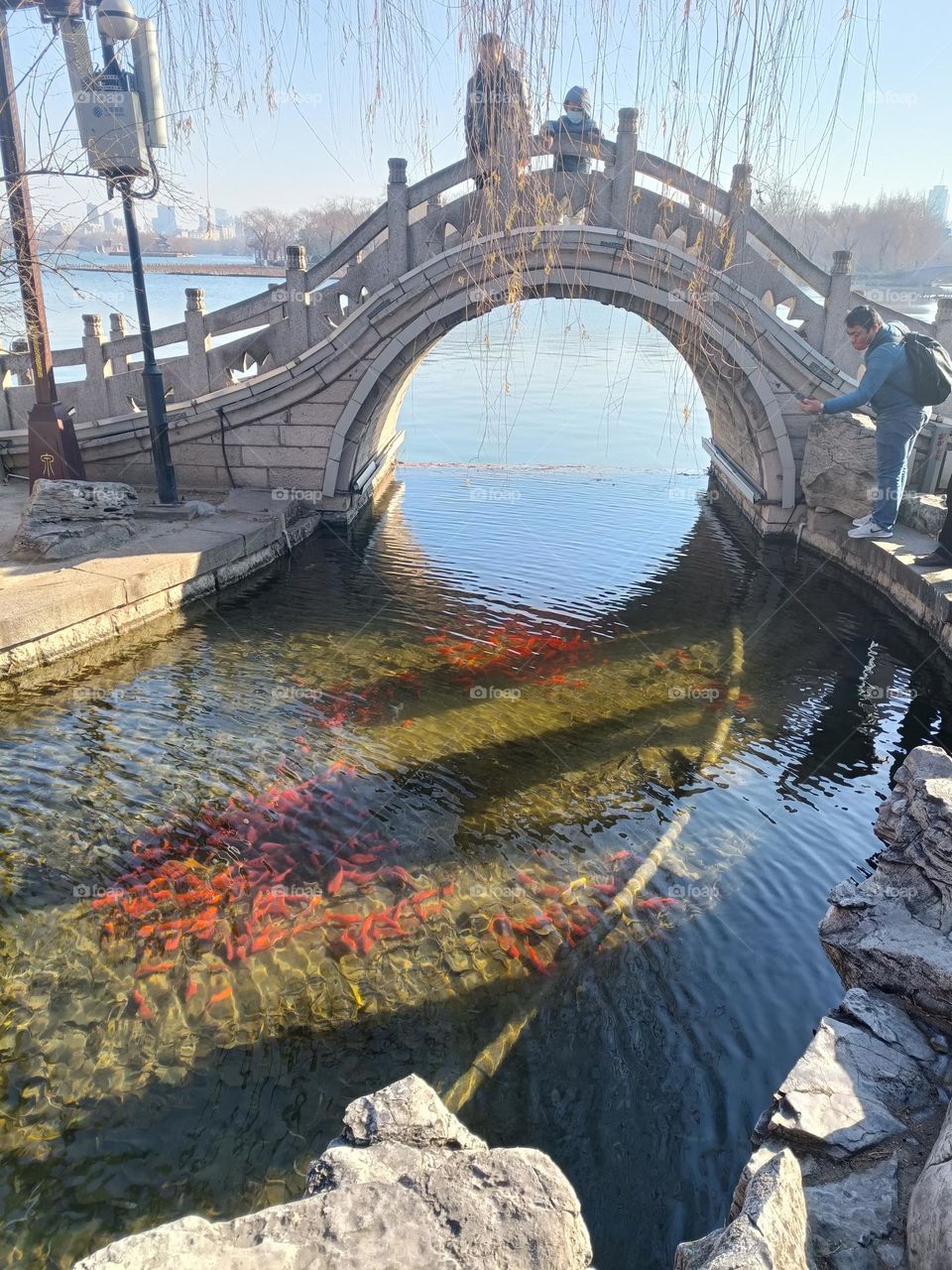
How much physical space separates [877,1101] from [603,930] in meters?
2.08

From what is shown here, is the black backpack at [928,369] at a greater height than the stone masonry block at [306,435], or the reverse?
the black backpack at [928,369]

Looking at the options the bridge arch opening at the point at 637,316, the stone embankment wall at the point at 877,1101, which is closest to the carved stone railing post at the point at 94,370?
the bridge arch opening at the point at 637,316

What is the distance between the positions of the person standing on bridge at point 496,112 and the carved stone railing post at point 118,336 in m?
12.0

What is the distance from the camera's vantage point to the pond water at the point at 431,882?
12.3 ft

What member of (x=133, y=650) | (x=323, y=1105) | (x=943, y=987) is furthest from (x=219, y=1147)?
(x=133, y=650)

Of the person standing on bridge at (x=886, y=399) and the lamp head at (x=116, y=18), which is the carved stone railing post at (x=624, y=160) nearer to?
the person standing on bridge at (x=886, y=399)

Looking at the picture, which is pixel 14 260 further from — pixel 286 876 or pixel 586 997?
pixel 586 997

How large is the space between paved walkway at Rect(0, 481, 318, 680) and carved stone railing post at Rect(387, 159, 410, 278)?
4447mm


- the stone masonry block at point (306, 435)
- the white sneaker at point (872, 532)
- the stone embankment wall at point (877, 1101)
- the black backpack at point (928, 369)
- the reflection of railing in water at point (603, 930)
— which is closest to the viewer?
the stone embankment wall at point (877, 1101)

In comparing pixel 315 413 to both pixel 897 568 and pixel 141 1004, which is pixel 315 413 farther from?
pixel 141 1004

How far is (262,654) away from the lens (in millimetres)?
9055

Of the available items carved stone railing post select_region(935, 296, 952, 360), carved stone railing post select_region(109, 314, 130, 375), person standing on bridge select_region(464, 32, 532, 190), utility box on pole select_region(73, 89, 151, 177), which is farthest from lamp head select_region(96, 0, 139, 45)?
carved stone railing post select_region(935, 296, 952, 360)

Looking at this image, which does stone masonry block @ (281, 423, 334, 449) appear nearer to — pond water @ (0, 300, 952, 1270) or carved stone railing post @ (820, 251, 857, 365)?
pond water @ (0, 300, 952, 1270)

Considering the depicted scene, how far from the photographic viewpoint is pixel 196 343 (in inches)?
530
